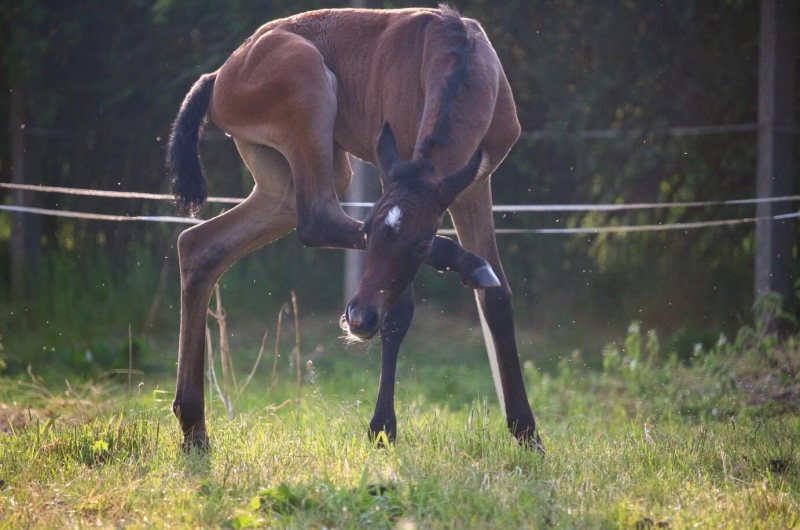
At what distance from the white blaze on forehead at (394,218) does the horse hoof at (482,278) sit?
1.18 feet

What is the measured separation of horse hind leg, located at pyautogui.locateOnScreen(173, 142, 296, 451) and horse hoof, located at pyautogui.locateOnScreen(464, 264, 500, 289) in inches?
44.2

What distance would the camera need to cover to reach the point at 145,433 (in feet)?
12.8

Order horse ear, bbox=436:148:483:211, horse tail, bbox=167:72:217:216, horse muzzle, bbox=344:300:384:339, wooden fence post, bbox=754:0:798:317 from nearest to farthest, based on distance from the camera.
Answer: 1. horse muzzle, bbox=344:300:384:339
2. horse ear, bbox=436:148:483:211
3. horse tail, bbox=167:72:217:216
4. wooden fence post, bbox=754:0:798:317

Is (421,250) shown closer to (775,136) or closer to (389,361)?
(389,361)

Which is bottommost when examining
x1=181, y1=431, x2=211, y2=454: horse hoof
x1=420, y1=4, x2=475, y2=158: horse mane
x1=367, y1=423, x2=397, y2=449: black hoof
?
x1=367, y1=423, x2=397, y2=449: black hoof

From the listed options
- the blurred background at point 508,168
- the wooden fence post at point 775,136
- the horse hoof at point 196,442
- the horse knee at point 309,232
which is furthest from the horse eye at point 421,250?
the blurred background at point 508,168

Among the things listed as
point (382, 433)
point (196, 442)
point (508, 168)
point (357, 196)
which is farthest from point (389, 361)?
point (508, 168)

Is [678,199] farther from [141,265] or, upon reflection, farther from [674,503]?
[674,503]

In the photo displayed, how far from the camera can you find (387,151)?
3668 millimetres

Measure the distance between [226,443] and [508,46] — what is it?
6490mm

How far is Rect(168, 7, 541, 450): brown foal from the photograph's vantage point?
12.4ft

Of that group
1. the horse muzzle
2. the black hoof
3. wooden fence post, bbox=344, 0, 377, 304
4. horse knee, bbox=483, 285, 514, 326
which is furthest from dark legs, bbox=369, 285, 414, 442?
wooden fence post, bbox=344, 0, 377, 304

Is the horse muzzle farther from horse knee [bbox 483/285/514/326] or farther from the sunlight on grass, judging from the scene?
horse knee [bbox 483/285/514/326]

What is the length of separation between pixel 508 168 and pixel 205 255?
6.03 m
